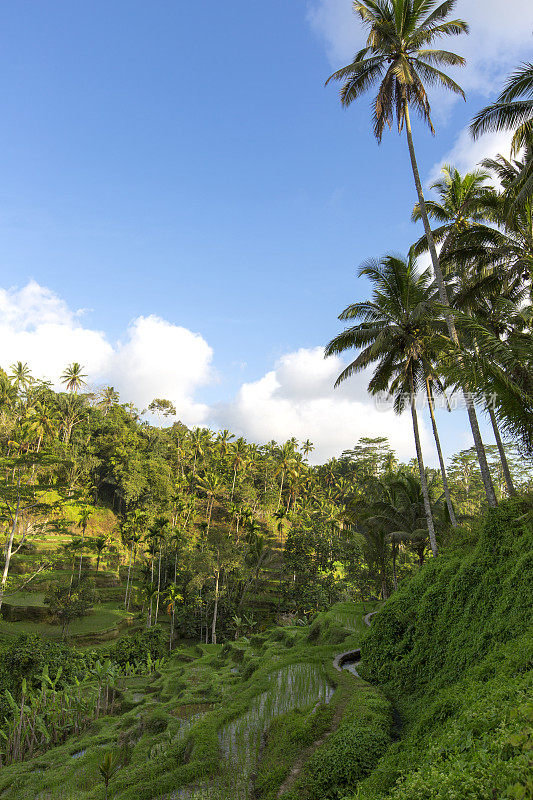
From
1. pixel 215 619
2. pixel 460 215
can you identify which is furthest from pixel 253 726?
pixel 215 619

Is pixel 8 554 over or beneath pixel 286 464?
beneath

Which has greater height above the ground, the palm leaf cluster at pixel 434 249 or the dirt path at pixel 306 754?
the palm leaf cluster at pixel 434 249

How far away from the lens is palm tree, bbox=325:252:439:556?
59.2 ft

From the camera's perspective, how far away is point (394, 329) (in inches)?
705

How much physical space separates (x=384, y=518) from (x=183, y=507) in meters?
32.0

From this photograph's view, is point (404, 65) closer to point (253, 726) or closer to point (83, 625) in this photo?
point (253, 726)

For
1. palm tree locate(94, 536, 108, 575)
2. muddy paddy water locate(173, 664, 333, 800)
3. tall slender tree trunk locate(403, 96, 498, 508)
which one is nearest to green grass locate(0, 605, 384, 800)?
muddy paddy water locate(173, 664, 333, 800)

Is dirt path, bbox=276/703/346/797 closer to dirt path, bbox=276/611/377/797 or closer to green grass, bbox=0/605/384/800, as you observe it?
dirt path, bbox=276/611/377/797

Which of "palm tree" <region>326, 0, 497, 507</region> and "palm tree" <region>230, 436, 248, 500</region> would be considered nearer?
"palm tree" <region>326, 0, 497, 507</region>

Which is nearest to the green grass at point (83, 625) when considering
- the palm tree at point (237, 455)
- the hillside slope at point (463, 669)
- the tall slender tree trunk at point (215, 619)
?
the tall slender tree trunk at point (215, 619)

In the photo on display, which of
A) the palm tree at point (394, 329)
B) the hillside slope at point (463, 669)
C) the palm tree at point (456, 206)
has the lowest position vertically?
the hillside slope at point (463, 669)

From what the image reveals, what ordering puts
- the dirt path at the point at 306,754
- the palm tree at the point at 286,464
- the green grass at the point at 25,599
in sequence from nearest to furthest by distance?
1. the dirt path at the point at 306,754
2. the green grass at the point at 25,599
3. the palm tree at the point at 286,464

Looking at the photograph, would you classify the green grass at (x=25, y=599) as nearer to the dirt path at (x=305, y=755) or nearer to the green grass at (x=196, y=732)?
the green grass at (x=196, y=732)

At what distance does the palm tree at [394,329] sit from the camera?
18031 mm
